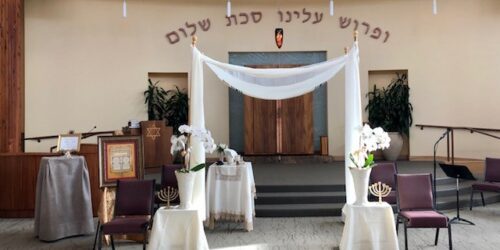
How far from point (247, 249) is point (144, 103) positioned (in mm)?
5988

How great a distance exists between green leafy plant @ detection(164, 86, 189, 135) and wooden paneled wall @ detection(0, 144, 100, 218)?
3.58m

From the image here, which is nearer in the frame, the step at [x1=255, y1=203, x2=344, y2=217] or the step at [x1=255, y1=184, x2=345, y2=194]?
the step at [x1=255, y1=203, x2=344, y2=217]

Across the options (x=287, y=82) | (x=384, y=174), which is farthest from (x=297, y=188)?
(x=287, y=82)

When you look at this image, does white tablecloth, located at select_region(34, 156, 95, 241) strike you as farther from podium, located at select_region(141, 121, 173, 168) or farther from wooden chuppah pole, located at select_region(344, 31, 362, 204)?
wooden chuppah pole, located at select_region(344, 31, 362, 204)

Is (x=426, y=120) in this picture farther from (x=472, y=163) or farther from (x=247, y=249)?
(x=247, y=249)

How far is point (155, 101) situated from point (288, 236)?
5.72 m

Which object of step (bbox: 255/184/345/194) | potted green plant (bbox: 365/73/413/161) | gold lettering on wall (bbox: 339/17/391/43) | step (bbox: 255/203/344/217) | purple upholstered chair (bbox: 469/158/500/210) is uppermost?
gold lettering on wall (bbox: 339/17/391/43)

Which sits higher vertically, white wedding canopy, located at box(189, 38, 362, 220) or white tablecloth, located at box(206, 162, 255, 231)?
white wedding canopy, located at box(189, 38, 362, 220)

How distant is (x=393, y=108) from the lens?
32.2 ft

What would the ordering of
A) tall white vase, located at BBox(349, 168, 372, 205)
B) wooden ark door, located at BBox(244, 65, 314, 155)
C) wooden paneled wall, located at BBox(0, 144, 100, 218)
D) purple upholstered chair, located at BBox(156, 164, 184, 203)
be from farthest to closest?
wooden ark door, located at BBox(244, 65, 314, 155) → wooden paneled wall, located at BBox(0, 144, 100, 218) → purple upholstered chair, located at BBox(156, 164, 184, 203) → tall white vase, located at BBox(349, 168, 372, 205)

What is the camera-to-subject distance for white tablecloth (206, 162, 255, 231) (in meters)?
5.53

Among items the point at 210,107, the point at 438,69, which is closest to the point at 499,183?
the point at 438,69

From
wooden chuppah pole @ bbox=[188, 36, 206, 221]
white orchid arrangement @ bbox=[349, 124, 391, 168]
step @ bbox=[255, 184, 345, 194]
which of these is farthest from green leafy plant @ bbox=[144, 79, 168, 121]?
white orchid arrangement @ bbox=[349, 124, 391, 168]

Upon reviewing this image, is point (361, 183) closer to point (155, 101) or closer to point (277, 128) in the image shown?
point (277, 128)
